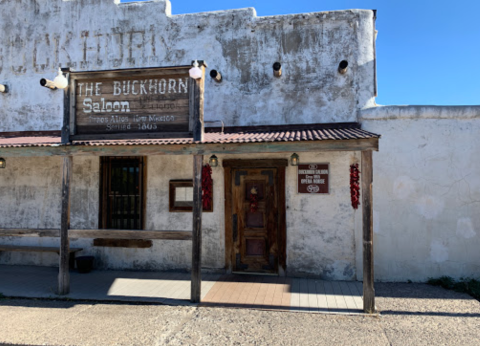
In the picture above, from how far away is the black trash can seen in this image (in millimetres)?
7708

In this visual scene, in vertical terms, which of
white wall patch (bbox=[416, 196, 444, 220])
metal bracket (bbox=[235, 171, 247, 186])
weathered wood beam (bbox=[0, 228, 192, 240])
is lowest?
weathered wood beam (bbox=[0, 228, 192, 240])

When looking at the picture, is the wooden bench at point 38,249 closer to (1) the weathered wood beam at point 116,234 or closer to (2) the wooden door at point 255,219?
(1) the weathered wood beam at point 116,234

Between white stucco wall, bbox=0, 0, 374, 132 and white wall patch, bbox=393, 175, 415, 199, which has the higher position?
white stucco wall, bbox=0, 0, 374, 132

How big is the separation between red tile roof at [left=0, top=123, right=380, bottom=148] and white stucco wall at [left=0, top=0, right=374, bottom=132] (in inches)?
9.5

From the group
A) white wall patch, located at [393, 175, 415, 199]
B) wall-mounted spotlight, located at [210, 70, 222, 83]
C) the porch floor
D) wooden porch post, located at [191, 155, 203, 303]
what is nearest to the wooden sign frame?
wooden porch post, located at [191, 155, 203, 303]

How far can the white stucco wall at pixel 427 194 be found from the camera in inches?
277

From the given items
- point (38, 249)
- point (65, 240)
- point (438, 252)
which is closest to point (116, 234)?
point (65, 240)

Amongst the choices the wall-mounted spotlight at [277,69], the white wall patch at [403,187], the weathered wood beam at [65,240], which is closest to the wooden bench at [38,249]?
the weathered wood beam at [65,240]

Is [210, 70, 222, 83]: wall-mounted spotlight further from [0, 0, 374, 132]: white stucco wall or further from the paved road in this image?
the paved road

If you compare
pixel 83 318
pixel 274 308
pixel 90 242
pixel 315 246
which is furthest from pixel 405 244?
pixel 90 242

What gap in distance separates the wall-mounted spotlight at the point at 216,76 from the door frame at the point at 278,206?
6.39 feet

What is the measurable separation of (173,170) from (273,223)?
2591mm

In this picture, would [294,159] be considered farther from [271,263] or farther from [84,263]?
[84,263]

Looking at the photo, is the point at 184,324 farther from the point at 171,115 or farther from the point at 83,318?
the point at 171,115
